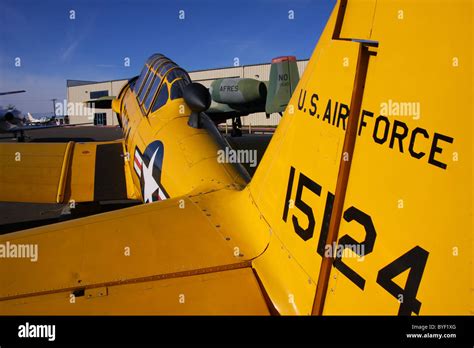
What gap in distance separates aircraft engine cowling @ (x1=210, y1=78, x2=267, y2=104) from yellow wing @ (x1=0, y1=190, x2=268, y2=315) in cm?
2642

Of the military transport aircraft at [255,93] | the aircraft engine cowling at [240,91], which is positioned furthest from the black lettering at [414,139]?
the aircraft engine cowling at [240,91]

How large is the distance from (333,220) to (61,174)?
22.4 feet

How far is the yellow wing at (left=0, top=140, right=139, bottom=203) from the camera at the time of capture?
6.71m

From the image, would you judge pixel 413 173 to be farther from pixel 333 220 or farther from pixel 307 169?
pixel 307 169

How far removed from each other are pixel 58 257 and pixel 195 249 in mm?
829

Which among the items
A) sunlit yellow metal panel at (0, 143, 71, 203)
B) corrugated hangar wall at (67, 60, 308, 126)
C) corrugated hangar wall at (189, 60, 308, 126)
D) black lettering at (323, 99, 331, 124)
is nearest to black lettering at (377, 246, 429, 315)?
black lettering at (323, 99, 331, 124)

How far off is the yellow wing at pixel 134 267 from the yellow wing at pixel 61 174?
14.2ft

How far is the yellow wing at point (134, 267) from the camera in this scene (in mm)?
1820

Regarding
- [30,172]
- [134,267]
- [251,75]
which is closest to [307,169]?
[134,267]

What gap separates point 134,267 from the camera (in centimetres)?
204

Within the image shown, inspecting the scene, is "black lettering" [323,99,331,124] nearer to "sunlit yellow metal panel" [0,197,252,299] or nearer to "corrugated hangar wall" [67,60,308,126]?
"sunlit yellow metal panel" [0,197,252,299]

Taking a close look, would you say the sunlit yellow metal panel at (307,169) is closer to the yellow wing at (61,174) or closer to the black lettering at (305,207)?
the black lettering at (305,207)
